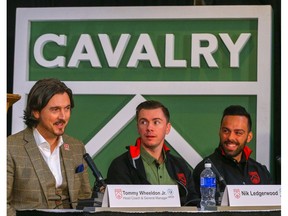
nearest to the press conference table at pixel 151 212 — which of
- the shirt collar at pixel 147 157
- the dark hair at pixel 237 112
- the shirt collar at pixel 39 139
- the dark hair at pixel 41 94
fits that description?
the shirt collar at pixel 39 139

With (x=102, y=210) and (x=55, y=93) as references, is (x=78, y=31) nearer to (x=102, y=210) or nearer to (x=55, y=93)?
(x=55, y=93)

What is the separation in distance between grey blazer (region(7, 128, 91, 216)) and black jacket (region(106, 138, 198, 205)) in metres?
0.47

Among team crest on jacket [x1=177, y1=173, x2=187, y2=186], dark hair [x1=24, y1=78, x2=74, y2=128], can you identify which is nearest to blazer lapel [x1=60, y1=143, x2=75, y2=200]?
dark hair [x1=24, y1=78, x2=74, y2=128]

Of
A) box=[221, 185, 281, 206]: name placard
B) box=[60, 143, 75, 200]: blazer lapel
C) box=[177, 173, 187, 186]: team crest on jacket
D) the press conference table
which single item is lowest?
the press conference table

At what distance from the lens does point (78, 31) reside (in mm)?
4980

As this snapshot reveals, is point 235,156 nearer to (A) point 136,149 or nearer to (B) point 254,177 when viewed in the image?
(B) point 254,177

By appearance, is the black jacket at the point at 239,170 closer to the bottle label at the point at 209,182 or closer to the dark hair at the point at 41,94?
the bottle label at the point at 209,182

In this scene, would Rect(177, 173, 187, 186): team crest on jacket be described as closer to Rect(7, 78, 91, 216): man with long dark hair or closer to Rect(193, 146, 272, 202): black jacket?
Rect(193, 146, 272, 202): black jacket

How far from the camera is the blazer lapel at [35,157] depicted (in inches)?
142

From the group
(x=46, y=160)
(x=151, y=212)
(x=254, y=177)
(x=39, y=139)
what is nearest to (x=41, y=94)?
(x=39, y=139)

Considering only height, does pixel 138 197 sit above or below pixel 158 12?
below

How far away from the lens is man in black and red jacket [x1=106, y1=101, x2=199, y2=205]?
427 centimetres
